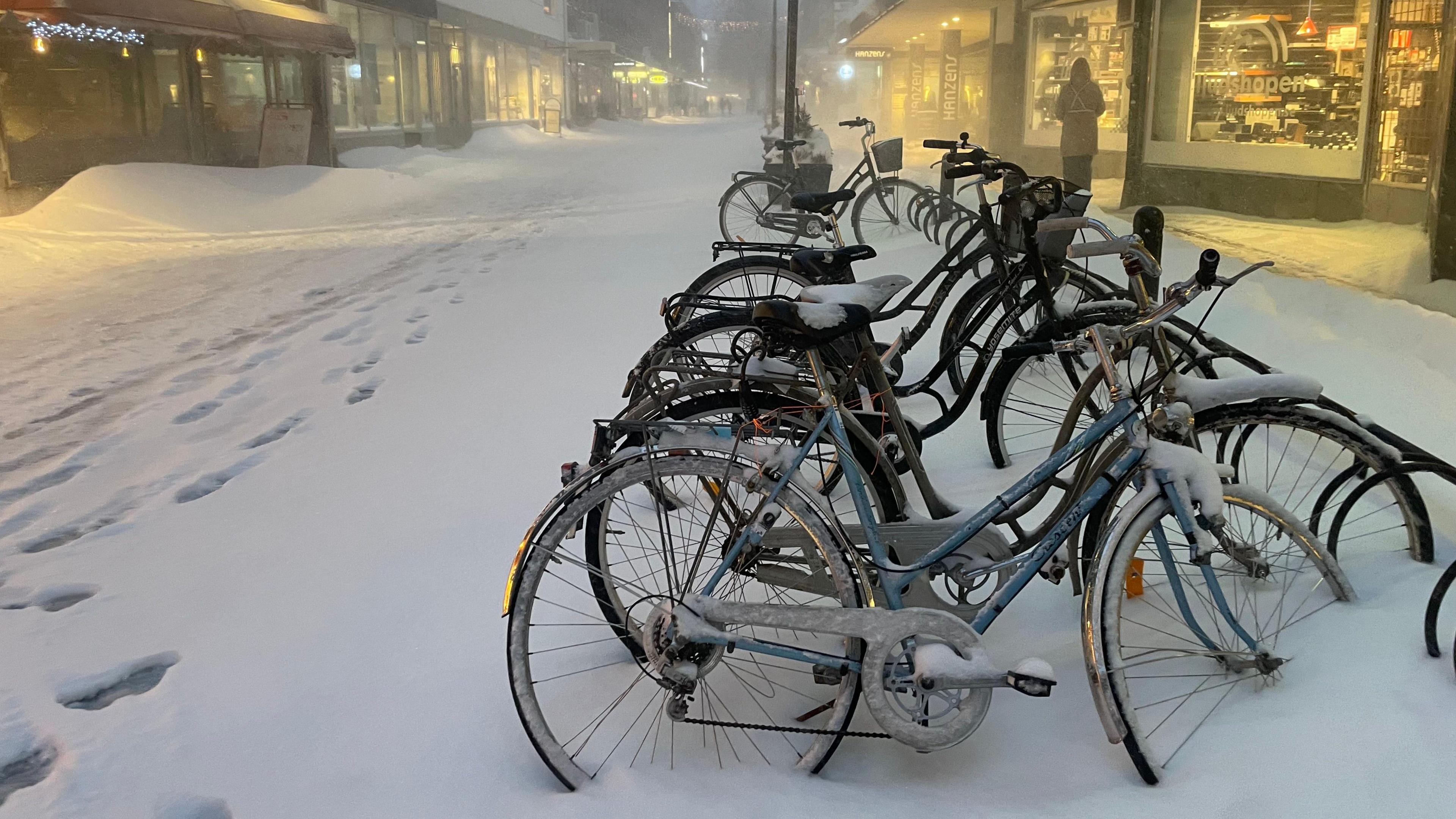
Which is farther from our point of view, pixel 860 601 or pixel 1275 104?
pixel 1275 104

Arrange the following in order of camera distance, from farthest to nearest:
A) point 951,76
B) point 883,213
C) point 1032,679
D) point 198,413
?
point 951,76, point 883,213, point 198,413, point 1032,679

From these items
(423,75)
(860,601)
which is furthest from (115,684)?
(423,75)

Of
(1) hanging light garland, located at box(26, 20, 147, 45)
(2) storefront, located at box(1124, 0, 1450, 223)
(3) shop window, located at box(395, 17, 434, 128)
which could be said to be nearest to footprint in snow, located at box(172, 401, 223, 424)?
(2) storefront, located at box(1124, 0, 1450, 223)

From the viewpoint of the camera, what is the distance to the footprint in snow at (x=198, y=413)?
541 cm

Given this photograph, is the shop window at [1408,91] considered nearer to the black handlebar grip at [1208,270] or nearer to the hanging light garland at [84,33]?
the black handlebar grip at [1208,270]

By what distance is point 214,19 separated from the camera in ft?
52.7

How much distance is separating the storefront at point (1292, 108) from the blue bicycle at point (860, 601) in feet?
21.0

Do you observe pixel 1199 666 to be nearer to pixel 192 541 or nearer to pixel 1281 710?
pixel 1281 710

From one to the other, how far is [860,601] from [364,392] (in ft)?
13.2

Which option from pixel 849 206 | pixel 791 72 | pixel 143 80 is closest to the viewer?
pixel 849 206

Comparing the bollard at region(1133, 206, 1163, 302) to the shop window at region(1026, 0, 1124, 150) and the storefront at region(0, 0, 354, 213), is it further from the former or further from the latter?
the storefront at region(0, 0, 354, 213)

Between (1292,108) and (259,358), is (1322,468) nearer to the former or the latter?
(259,358)

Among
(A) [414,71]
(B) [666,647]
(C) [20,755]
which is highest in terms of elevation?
(A) [414,71]

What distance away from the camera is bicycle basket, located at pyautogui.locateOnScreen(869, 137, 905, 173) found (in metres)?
10.6
